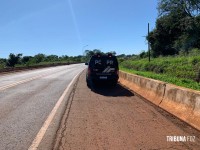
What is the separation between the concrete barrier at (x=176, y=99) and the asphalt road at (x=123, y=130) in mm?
230

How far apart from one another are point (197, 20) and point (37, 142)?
52.4 metres

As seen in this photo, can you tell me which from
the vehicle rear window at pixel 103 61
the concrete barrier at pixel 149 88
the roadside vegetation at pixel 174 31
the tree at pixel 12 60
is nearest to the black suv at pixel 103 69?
the vehicle rear window at pixel 103 61

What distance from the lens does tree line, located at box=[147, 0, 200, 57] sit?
54.2 m

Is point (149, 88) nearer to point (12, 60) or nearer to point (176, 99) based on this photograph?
point (176, 99)

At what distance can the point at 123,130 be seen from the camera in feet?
26.3

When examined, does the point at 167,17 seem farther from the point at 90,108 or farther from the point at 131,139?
the point at 131,139

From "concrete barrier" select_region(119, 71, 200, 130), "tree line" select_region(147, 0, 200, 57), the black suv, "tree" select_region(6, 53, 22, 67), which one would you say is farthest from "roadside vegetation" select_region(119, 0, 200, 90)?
"tree" select_region(6, 53, 22, 67)

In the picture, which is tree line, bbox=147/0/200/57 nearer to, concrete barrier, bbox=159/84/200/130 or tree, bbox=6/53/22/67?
concrete barrier, bbox=159/84/200/130

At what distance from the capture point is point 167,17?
200ft

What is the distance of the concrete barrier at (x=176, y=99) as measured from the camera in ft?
28.3

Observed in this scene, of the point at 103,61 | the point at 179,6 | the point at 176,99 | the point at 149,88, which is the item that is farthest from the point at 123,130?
the point at 179,6

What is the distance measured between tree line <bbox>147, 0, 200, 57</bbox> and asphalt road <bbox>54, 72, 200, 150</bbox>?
4024 cm

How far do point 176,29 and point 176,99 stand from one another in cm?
5468

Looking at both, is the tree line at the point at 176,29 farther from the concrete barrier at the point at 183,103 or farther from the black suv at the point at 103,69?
the concrete barrier at the point at 183,103
